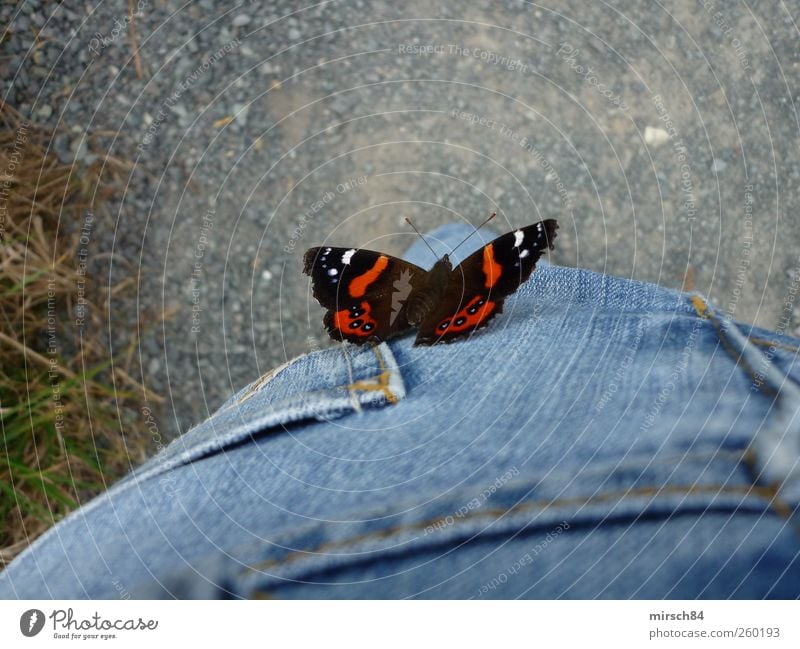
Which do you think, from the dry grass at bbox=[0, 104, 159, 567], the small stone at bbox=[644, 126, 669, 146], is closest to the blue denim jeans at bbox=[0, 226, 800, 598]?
the dry grass at bbox=[0, 104, 159, 567]

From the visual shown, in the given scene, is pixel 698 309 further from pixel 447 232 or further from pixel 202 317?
pixel 202 317

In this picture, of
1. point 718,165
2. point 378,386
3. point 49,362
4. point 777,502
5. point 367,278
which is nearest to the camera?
point 777,502

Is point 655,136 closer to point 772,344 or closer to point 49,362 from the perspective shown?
point 772,344

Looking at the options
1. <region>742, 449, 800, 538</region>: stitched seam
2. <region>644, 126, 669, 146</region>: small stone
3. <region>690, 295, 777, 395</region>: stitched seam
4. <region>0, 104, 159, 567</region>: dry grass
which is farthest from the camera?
<region>644, 126, 669, 146</region>: small stone

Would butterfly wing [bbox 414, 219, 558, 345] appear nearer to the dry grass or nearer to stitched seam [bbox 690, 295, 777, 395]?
stitched seam [bbox 690, 295, 777, 395]

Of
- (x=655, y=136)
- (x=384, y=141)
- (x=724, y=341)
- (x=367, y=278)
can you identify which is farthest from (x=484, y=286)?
(x=655, y=136)

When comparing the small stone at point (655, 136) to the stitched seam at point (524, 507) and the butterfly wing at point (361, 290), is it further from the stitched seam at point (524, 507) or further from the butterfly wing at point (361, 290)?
the stitched seam at point (524, 507)

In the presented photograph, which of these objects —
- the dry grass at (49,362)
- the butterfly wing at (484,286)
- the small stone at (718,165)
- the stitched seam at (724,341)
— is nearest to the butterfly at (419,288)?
the butterfly wing at (484,286)
